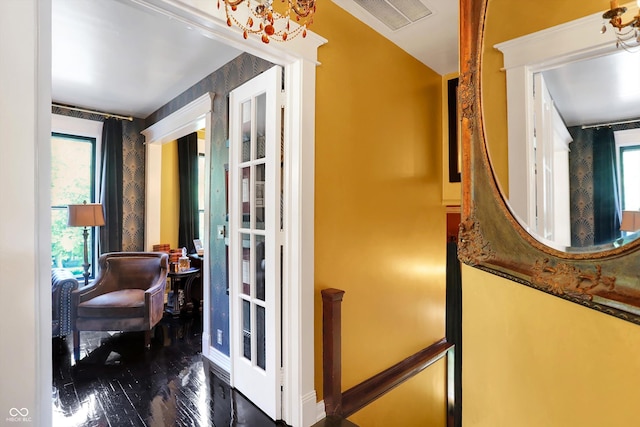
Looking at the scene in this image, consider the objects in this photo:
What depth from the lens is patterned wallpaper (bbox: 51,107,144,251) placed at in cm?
442

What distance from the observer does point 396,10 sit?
215 cm

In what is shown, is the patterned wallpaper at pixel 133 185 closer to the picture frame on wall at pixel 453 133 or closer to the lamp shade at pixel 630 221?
the picture frame on wall at pixel 453 133

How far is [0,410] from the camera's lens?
0.99 m

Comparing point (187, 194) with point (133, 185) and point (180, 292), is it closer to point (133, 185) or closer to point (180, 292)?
point (133, 185)

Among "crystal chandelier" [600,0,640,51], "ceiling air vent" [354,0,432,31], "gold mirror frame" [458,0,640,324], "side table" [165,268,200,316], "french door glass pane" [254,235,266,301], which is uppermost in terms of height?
"ceiling air vent" [354,0,432,31]

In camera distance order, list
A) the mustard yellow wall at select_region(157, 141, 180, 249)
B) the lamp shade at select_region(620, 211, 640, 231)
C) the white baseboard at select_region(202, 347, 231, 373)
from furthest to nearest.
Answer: the mustard yellow wall at select_region(157, 141, 180, 249) < the white baseboard at select_region(202, 347, 231, 373) < the lamp shade at select_region(620, 211, 640, 231)

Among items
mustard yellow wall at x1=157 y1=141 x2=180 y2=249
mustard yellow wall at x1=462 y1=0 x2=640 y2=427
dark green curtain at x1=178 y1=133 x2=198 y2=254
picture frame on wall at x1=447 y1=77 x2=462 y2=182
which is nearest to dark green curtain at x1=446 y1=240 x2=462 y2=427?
picture frame on wall at x1=447 y1=77 x2=462 y2=182

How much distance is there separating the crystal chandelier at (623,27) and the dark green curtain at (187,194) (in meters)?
4.89

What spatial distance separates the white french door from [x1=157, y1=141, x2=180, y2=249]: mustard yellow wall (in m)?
2.72

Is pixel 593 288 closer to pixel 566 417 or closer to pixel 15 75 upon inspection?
pixel 566 417

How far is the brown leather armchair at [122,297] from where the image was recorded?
3.08 meters

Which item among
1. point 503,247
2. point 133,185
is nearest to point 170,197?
point 133,185

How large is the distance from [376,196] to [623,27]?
187cm

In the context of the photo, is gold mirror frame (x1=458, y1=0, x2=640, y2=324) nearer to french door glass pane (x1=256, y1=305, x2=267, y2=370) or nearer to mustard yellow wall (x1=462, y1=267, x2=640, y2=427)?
mustard yellow wall (x1=462, y1=267, x2=640, y2=427)
